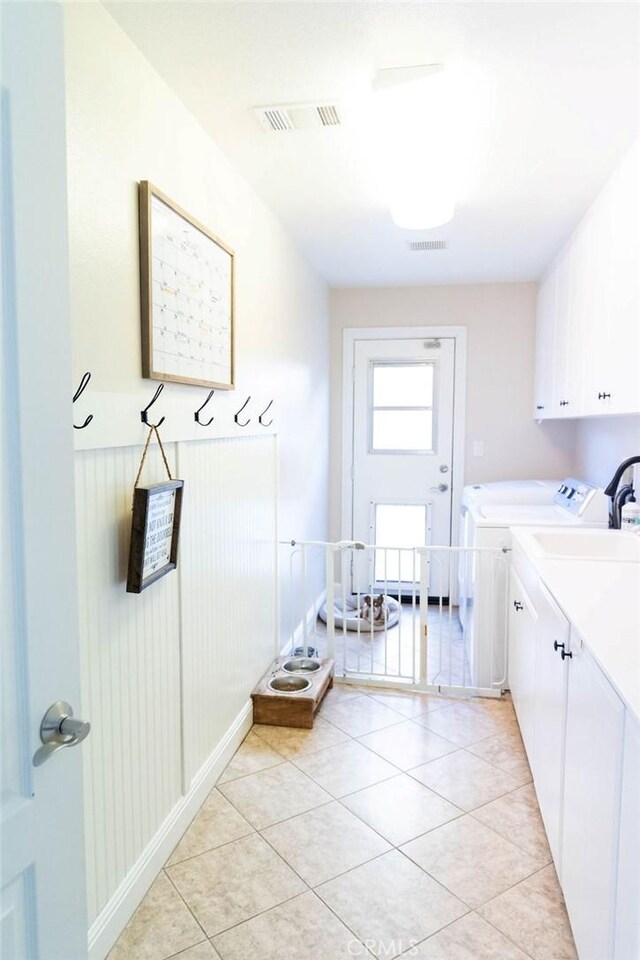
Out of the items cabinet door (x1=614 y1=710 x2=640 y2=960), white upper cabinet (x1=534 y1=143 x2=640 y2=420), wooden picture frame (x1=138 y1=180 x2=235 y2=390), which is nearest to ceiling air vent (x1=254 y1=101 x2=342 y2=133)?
wooden picture frame (x1=138 y1=180 x2=235 y2=390)

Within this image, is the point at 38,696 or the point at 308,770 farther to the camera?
the point at 308,770

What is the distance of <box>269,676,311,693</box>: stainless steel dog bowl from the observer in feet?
9.05

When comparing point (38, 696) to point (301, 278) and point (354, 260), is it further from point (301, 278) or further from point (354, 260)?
point (354, 260)

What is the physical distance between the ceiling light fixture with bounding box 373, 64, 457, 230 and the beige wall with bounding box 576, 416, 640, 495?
4.69 ft

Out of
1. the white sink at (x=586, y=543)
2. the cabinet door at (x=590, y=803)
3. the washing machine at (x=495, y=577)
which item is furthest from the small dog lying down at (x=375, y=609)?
the cabinet door at (x=590, y=803)

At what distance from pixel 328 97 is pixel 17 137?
1.35 meters

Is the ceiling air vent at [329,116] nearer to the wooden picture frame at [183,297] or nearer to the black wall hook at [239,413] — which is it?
the wooden picture frame at [183,297]

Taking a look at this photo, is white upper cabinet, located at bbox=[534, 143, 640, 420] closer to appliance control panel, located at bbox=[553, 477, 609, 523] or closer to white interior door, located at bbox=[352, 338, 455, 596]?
appliance control panel, located at bbox=[553, 477, 609, 523]

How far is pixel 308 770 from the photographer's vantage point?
232 cm

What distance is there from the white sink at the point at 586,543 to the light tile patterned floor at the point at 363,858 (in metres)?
0.82

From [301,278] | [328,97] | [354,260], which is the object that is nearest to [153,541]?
[328,97]

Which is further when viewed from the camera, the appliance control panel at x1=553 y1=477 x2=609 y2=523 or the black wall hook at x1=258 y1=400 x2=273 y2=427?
the appliance control panel at x1=553 y1=477 x2=609 y2=523

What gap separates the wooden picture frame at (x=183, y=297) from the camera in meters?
1.65

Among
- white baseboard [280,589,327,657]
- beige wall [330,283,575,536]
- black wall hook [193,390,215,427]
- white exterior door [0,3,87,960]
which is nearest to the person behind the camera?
white exterior door [0,3,87,960]
